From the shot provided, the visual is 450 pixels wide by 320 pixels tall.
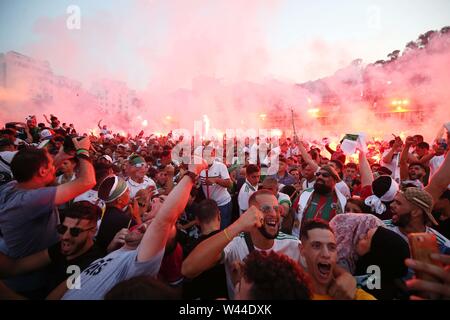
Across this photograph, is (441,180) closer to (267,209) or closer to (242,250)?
(267,209)

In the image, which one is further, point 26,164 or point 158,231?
point 26,164

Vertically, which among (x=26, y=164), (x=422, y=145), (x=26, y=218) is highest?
(x=422, y=145)

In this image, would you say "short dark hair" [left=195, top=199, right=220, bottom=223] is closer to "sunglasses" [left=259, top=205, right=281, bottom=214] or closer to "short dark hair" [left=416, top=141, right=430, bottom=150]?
"sunglasses" [left=259, top=205, right=281, bottom=214]

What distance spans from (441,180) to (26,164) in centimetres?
376

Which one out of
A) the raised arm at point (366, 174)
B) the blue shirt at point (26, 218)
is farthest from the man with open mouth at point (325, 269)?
the raised arm at point (366, 174)

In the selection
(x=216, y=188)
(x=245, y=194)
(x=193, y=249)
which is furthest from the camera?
(x=216, y=188)

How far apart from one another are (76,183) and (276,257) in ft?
5.71

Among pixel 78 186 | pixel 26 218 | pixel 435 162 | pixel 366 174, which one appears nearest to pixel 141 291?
Answer: pixel 78 186

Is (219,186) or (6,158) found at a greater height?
(6,158)

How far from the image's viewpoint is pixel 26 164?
237 cm

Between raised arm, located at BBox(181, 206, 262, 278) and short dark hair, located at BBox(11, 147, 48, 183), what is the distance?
150 centimetres

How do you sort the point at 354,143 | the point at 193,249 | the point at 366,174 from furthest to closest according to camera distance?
1. the point at 354,143
2. the point at 366,174
3. the point at 193,249

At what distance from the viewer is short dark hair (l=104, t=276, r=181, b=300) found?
1355 mm
